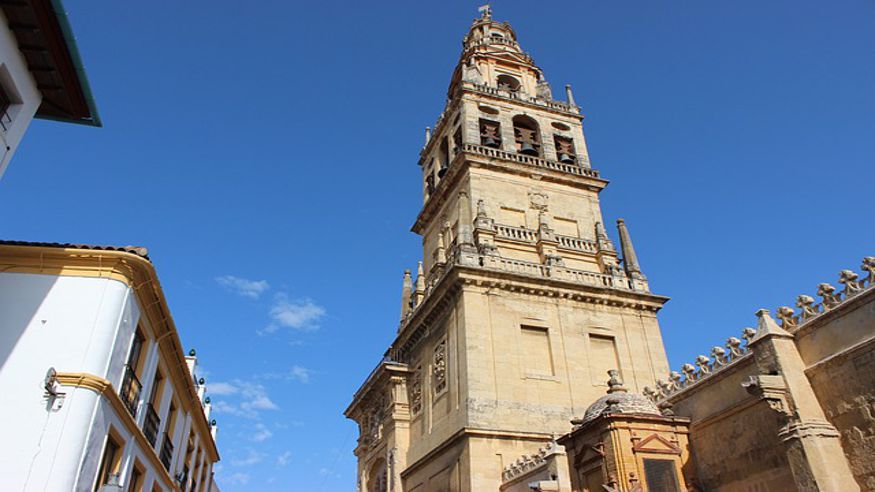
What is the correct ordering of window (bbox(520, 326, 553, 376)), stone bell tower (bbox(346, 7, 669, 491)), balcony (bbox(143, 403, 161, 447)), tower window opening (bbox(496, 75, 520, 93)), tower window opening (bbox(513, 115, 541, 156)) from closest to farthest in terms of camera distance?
balcony (bbox(143, 403, 161, 447)), stone bell tower (bbox(346, 7, 669, 491)), window (bbox(520, 326, 553, 376)), tower window opening (bbox(513, 115, 541, 156)), tower window opening (bbox(496, 75, 520, 93))

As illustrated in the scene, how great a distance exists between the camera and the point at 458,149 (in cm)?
3177

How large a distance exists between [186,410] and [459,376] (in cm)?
922

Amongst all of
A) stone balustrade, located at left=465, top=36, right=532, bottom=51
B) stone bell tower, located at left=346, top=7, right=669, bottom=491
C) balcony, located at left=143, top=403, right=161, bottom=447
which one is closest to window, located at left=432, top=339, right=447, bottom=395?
stone bell tower, located at left=346, top=7, right=669, bottom=491

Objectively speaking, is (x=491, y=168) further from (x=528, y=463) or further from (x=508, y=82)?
(x=528, y=463)

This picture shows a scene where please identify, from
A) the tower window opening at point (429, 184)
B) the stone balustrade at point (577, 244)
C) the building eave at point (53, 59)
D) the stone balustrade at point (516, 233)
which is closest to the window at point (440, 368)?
the stone balustrade at point (516, 233)

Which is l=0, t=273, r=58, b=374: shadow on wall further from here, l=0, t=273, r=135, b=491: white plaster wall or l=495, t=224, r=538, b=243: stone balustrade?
l=495, t=224, r=538, b=243: stone balustrade

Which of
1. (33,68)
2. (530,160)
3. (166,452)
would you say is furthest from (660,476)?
(530,160)

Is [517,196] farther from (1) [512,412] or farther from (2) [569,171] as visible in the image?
(1) [512,412]

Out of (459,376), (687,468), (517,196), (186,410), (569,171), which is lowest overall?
(687,468)

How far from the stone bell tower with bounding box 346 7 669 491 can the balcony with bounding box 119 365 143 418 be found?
980 centimetres

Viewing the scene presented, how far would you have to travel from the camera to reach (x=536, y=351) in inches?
942

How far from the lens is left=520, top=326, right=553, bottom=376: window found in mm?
23439

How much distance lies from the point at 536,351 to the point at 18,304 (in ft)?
55.4

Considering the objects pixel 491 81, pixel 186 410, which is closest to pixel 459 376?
pixel 186 410
